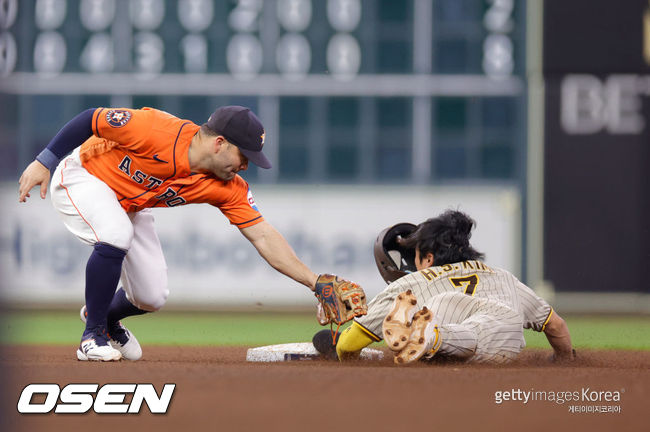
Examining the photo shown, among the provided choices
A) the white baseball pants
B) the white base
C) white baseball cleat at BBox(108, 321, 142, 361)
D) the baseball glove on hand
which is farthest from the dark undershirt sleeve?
the white base

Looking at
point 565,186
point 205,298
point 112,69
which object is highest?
point 112,69

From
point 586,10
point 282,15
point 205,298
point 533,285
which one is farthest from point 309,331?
point 586,10

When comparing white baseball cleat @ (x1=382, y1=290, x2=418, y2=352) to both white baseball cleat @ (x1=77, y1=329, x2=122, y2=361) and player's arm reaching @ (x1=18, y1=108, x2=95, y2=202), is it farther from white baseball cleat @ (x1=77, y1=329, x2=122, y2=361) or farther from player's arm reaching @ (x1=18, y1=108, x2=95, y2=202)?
player's arm reaching @ (x1=18, y1=108, x2=95, y2=202)

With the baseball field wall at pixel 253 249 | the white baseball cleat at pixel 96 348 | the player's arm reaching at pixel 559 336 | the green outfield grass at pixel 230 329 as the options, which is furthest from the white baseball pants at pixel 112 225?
the baseball field wall at pixel 253 249

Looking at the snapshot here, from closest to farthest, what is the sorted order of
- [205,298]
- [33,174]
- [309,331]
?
1. [33,174]
2. [309,331]
3. [205,298]

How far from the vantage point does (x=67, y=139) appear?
370cm

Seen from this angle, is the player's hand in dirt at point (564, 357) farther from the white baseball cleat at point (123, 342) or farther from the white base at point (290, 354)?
the white baseball cleat at point (123, 342)

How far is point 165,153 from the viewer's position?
3689 millimetres

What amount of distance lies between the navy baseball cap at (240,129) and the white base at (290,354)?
3.23ft

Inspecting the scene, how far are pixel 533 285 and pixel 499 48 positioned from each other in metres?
2.64

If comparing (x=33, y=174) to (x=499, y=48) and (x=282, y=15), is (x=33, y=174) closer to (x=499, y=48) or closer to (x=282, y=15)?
(x=282, y=15)

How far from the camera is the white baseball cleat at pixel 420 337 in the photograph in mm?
3180

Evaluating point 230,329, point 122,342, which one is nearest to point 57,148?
point 122,342

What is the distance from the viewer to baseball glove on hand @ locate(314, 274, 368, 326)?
141 inches
